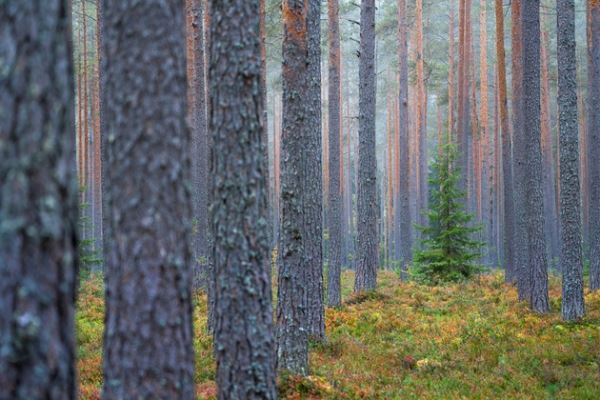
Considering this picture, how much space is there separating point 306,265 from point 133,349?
5.08m

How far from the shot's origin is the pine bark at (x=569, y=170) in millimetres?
12570

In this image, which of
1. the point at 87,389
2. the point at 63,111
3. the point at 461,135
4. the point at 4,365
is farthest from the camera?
the point at 461,135

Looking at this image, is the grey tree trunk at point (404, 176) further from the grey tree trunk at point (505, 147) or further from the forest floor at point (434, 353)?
the forest floor at point (434, 353)

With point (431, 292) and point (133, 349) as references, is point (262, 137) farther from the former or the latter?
point (431, 292)

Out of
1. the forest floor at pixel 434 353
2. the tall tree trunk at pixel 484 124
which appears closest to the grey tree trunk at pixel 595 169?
the forest floor at pixel 434 353

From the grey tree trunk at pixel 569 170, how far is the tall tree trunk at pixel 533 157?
87 centimetres

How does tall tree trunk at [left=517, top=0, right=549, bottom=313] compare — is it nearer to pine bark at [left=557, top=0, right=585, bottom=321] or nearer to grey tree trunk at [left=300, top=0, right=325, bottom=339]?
pine bark at [left=557, top=0, right=585, bottom=321]

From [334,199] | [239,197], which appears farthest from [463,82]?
[239,197]

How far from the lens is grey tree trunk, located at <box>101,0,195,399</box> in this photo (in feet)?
12.0

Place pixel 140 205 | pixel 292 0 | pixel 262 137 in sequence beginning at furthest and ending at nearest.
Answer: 1. pixel 292 0
2. pixel 262 137
3. pixel 140 205

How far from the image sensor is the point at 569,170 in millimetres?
12547

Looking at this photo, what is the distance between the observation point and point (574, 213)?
12.6 meters

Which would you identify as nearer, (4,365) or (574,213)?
(4,365)

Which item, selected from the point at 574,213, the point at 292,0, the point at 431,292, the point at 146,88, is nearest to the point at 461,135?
the point at 431,292
